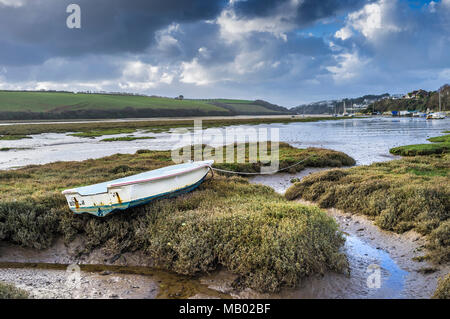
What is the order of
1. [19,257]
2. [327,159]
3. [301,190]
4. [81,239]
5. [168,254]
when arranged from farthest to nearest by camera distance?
[327,159], [301,190], [81,239], [19,257], [168,254]

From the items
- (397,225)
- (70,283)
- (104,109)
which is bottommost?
(70,283)

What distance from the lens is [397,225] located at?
8.98m

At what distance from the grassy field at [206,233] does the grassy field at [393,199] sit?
215cm

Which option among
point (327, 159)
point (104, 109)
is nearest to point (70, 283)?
point (327, 159)

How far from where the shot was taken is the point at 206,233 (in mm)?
7586

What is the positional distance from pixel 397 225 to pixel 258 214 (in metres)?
4.18

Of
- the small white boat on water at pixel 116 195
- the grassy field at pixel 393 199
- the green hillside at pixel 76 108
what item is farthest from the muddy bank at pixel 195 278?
the green hillside at pixel 76 108

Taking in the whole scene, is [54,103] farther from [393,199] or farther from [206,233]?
[393,199]

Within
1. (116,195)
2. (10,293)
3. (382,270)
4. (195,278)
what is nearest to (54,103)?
(116,195)

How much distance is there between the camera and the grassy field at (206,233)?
6719 mm

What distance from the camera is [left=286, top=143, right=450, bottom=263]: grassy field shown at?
796 cm

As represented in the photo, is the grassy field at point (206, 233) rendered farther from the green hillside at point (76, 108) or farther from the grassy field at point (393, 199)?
the green hillside at point (76, 108)

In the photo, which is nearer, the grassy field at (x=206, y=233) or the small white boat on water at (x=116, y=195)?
the grassy field at (x=206, y=233)
